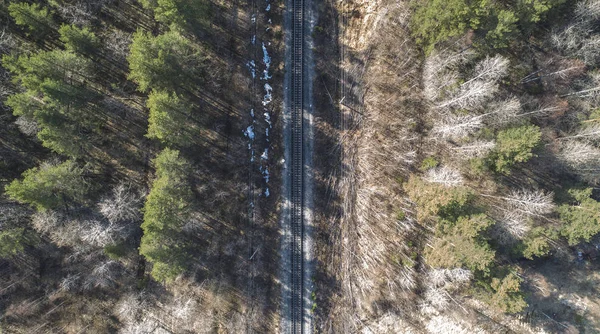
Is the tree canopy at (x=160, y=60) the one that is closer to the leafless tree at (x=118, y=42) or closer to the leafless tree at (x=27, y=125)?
the leafless tree at (x=118, y=42)

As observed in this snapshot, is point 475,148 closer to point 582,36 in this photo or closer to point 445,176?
point 445,176

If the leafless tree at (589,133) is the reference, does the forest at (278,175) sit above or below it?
below

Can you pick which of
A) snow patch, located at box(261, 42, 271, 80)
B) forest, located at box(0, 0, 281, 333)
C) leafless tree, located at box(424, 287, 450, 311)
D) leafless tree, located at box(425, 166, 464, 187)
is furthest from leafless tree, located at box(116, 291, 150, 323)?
leafless tree, located at box(425, 166, 464, 187)

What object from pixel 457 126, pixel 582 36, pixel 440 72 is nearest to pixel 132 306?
pixel 457 126

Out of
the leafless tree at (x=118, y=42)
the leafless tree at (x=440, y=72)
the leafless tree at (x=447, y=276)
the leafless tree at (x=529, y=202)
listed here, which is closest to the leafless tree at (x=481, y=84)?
the leafless tree at (x=440, y=72)

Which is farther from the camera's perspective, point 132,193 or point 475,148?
point 132,193

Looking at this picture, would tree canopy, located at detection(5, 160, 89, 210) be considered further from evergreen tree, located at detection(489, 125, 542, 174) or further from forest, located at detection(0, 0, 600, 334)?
evergreen tree, located at detection(489, 125, 542, 174)

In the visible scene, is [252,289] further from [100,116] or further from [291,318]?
[100,116]
